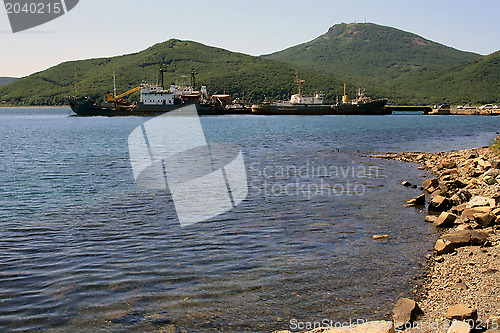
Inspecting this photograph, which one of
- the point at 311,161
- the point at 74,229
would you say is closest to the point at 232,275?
the point at 74,229

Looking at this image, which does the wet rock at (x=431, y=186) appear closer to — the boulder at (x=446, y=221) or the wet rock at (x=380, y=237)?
the boulder at (x=446, y=221)

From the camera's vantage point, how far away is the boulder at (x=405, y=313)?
573cm

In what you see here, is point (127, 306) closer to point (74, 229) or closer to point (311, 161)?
point (74, 229)

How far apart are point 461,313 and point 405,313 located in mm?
727

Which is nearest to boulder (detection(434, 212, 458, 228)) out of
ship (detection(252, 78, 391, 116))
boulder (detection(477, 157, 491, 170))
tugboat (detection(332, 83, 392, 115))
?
boulder (detection(477, 157, 491, 170))

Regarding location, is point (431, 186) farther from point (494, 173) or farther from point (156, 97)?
point (156, 97)

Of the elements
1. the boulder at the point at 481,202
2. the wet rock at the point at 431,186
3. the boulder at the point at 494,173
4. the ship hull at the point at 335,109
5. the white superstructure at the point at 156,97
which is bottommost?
the wet rock at the point at 431,186

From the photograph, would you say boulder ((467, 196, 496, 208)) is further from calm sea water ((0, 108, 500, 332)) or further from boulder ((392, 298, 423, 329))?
boulder ((392, 298, 423, 329))

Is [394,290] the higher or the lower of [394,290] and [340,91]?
the lower

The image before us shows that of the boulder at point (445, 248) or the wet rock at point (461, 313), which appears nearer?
the wet rock at point (461, 313)

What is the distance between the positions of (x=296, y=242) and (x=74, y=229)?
560 cm

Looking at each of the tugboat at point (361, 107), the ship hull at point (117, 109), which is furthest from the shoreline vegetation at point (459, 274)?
the tugboat at point (361, 107)

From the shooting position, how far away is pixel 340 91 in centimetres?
16912

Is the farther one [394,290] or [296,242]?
[296,242]
